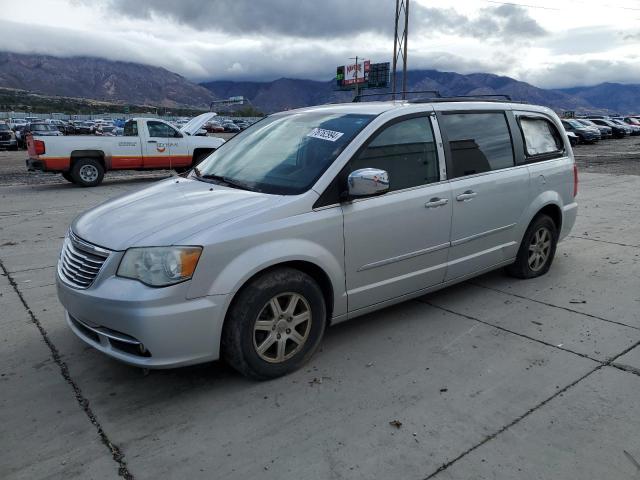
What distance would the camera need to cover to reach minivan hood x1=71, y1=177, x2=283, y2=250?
3.06 m

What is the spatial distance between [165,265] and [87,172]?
37.7 feet

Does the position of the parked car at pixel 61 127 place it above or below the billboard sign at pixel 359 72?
below

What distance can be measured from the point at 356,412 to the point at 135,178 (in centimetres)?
1399

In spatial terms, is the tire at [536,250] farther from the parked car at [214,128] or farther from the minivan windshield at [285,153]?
the parked car at [214,128]

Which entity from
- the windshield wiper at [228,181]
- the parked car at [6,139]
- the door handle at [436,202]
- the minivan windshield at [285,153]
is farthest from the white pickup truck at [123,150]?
the parked car at [6,139]

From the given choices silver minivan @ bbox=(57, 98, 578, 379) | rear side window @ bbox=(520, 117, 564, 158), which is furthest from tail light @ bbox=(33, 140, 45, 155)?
rear side window @ bbox=(520, 117, 564, 158)

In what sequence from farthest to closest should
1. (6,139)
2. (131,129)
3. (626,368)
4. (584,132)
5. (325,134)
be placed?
1. (584,132)
2. (6,139)
3. (131,129)
4. (325,134)
5. (626,368)

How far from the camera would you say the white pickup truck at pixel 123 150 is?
497 inches

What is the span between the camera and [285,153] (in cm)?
394

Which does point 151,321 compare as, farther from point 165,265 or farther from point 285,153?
point 285,153

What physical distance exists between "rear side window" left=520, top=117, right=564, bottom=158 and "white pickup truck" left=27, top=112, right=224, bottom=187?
9.77 meters

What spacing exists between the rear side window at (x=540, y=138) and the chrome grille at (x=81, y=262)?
388cm

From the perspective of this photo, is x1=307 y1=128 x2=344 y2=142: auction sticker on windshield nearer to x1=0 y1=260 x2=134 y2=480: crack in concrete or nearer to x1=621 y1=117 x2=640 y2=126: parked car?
x1=0 y1=260 x2=134 y2=480: crack in concrete

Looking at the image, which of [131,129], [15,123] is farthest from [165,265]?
[15,123]
